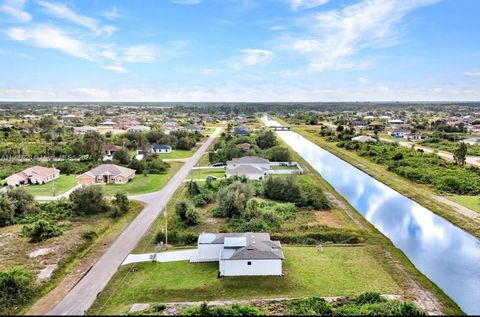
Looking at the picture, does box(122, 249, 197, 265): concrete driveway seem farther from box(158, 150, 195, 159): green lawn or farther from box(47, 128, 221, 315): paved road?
box(158, 150, 195, 159): green lawn

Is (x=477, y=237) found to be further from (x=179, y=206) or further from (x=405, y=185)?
(x=179, y=206)

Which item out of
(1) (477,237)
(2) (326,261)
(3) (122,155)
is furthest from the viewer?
(3) (122,155)

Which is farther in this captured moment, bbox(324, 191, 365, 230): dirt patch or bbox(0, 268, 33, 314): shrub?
bbox(324, 191, 365, 230): dirt patch

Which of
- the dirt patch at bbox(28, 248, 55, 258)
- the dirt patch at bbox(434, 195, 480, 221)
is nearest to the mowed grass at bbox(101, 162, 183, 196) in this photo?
the dirt patch at bbox(28, 248, 55, 258)

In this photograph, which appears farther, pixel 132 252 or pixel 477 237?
pixel 477 237

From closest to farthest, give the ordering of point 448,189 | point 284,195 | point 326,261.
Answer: point 326,261 → point 284,195 → point 448,189

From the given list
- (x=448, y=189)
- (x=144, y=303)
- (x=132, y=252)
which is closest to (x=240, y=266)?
(x=144, y=303)
